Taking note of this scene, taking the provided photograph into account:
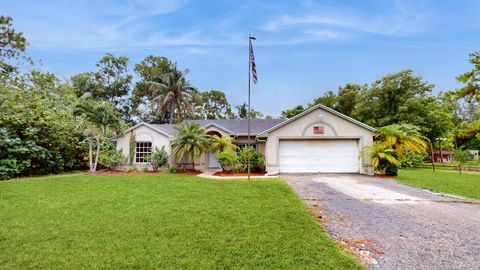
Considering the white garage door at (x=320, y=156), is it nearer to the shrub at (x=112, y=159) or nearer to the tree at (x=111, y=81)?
the shrub at (x=112, y=159)

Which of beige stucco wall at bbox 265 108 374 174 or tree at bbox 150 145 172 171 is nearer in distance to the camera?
beige stucco wall at bbox 265 108 374 174

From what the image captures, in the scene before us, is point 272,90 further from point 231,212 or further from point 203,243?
point 203,243

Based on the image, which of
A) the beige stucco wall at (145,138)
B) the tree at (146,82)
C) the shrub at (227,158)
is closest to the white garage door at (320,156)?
the shrub at (227,158)

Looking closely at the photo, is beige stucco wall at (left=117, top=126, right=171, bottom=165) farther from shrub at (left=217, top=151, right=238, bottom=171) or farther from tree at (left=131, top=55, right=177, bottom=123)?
tree at (left=131, top=55, right=177, bottom=123)

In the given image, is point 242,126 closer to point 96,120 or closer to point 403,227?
point 96,120

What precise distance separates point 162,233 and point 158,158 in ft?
36.8

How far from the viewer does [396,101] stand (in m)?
24.0

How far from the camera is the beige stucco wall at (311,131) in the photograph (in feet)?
45.0

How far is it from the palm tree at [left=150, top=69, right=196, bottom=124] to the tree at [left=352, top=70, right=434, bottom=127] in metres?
20.6

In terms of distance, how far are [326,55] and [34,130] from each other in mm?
18194

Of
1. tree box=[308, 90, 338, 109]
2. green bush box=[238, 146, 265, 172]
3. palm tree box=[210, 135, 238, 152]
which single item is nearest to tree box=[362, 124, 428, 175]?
green bush box=[238, 146, 265, 172]

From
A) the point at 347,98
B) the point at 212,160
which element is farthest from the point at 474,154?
the point at 212,160

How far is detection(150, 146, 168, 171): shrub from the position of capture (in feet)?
48.3

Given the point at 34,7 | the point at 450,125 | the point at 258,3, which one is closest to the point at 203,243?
the point at 258,3
